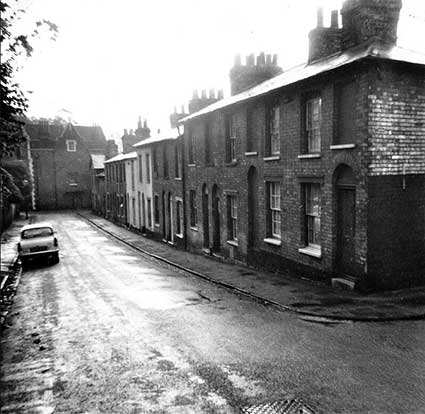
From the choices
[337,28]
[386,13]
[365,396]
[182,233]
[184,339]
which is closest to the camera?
[365,396]

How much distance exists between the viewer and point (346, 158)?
12227 mm

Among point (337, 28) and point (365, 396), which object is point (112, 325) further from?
point (337, 28)

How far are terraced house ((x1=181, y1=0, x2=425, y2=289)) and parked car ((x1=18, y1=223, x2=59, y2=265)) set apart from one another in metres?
10.8

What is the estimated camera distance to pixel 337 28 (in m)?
15.4

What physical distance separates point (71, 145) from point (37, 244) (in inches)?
1924

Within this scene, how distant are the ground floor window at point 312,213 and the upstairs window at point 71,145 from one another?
2328 inches

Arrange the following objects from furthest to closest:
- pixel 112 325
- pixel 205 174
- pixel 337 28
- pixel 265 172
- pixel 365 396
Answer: pixel 205 174 → pixel 265 172 → pixel 337 28 → pixel 112 325 → pixel 365 396

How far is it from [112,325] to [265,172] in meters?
8.71

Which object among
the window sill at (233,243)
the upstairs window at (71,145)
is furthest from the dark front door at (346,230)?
the upstairs window at (71,145)

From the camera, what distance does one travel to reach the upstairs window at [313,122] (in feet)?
45.2

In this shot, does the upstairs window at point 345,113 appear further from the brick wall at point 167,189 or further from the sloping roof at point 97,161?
the sloping roof at point 97,161

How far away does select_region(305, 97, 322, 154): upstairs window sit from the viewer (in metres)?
13.8

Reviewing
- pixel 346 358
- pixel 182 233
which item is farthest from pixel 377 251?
pixel 182 233

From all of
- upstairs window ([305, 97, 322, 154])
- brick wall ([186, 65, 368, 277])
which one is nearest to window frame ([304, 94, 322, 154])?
upstairs window ([305, 97, 322, 154])
